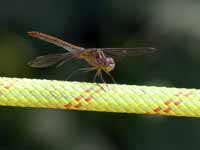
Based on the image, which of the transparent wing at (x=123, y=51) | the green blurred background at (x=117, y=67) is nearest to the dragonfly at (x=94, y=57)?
the transparent wing at (x=123, y=51)

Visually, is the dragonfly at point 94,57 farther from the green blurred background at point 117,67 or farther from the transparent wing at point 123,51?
the green blurred background at point 117,67

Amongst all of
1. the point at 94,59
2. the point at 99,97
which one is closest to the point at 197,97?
the point at 99,97

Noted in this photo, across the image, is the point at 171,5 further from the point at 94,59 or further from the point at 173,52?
the point at 94,59

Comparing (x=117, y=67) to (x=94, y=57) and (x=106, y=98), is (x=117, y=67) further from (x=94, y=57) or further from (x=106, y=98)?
(x=106, y=98)

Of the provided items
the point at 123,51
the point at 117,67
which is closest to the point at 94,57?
the point at 123,51

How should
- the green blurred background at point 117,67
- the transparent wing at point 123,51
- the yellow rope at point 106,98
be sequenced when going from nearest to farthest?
the yellow rope at point 106,98
the transparent wing at point 123,51
the green blurred background at point 117,67

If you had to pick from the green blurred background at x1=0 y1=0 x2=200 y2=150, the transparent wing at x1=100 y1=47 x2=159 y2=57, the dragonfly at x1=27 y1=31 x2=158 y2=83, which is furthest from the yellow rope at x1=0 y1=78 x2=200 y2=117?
the green blurred background at x1=0 y1=0 x2=200 y2=150
